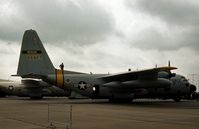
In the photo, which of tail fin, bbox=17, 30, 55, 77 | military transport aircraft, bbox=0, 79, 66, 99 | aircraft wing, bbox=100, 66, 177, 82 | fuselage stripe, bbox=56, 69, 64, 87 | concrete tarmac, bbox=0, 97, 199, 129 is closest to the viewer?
concrete tarmac, bbox=0, 97, 199, 129

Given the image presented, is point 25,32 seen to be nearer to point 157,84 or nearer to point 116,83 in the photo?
point 116,83

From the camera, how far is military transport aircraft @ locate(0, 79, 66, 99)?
158ft

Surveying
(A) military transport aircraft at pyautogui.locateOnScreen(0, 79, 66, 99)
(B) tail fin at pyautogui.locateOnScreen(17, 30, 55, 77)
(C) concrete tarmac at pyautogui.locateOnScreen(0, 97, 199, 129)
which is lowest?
(C) concrete tarmac at pyautogui.locateOnScreen(0, 97, 199, 129)

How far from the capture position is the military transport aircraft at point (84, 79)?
33.8m

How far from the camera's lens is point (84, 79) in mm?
34938

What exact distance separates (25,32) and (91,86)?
9.26 m

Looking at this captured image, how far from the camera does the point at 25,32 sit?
114ft

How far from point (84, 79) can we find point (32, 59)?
6.05 m

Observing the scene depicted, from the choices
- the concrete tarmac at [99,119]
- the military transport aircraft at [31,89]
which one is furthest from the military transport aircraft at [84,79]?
the military transport aircraft at [31,89]

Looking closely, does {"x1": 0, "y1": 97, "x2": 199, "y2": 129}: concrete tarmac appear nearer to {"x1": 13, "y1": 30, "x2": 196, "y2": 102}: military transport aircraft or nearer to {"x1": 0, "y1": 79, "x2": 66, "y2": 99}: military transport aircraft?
{"x1": 13, "y1": 30, "x2": 196, "y2": 102}: military transport aircraft

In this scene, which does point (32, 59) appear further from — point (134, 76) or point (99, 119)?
point (99, 119)

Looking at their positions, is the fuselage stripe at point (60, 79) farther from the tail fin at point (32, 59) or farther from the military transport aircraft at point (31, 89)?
the military transport aircraft at point (31, 89)

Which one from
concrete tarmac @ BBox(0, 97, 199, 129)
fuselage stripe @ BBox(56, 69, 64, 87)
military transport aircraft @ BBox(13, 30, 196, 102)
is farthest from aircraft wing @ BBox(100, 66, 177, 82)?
concrete tarmac @ BBox(0, 97, 199, 129)

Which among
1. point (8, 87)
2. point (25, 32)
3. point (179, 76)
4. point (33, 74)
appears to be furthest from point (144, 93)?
point (8, 87)
